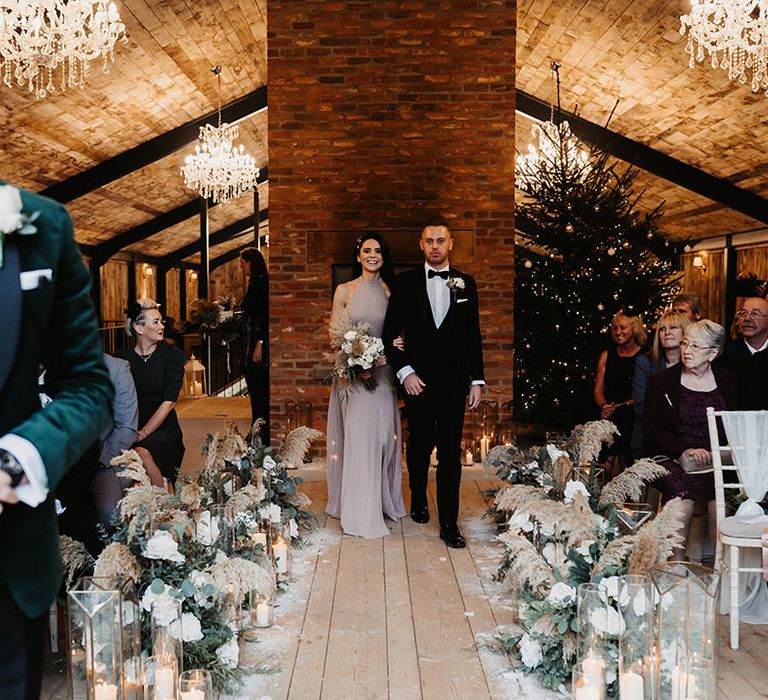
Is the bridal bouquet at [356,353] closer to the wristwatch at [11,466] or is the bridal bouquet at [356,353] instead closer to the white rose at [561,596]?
the white rose at [561,596]

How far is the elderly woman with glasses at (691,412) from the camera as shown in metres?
4.17

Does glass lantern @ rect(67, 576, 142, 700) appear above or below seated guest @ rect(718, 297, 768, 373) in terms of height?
below

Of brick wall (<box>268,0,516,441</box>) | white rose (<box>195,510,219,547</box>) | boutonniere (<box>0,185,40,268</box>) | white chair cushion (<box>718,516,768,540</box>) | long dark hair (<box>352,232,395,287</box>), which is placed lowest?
white chair cushion (<box>718,516,768,540</box>)

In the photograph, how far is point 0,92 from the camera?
28.6ft

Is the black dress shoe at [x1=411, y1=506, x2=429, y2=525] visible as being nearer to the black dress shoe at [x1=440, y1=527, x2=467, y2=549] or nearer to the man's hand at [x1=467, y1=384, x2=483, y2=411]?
the black dress shoe at [x1=440, y1=527, x2=467, y2=549]

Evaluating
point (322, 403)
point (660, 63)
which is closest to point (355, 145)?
point (322, 403)

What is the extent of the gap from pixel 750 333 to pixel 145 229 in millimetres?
Result: 14563

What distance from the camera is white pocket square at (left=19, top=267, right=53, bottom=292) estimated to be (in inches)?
47.9

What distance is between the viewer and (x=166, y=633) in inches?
102

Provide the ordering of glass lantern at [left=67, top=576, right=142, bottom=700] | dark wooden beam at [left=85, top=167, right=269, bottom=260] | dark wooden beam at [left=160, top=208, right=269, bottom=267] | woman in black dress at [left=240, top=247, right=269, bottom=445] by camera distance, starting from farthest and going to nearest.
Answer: dark wooden beam at [left=160, top=208, right=269, bottom=267], dark wooden beam at [left=85, top=167, right=269, bottom=260], woman in black dress at [left=240, top=247, right=269, bottom=445], glass lantern at [left=67, top=576, right=142, bottom=700]

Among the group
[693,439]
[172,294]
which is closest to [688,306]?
[693,439]

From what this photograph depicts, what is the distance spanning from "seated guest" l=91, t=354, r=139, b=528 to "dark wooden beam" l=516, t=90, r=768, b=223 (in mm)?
9040

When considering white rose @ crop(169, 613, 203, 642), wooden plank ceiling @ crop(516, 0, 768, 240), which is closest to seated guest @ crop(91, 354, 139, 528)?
white rose @ crop(169, 613, 203, 642)

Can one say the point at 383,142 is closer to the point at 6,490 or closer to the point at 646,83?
the point at 646,83
